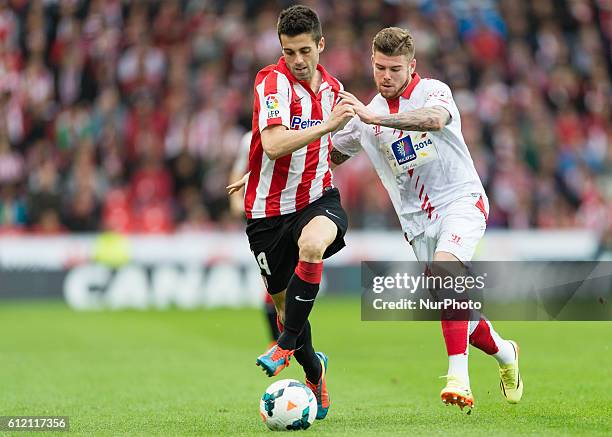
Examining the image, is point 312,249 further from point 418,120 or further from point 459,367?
point 459,367

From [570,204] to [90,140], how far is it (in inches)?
324

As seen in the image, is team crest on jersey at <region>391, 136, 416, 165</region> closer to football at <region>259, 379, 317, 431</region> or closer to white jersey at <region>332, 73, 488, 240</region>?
white jersey at <region>332, 73, 488, 240</region>

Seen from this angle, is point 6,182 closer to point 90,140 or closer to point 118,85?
point 90,140

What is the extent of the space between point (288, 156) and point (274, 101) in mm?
425

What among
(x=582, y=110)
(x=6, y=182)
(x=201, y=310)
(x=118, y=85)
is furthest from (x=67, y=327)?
(x=582, y=110)

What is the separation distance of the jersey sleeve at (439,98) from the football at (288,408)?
1.96 meters

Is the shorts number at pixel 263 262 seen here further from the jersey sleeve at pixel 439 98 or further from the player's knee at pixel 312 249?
the jersey sleeve at pixel 439 98

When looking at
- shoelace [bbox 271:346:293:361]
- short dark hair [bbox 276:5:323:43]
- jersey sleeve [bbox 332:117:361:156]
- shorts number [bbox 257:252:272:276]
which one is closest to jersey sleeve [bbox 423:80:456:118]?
jersey sleeve [bbox 332:117:361:156]

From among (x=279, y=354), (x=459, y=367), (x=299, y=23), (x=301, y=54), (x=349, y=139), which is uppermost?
(x=299, y=23)

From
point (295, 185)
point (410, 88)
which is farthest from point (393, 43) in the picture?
point (295, 185)

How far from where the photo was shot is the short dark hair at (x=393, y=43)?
7.07m

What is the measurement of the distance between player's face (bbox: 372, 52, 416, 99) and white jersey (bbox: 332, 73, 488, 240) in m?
0.10

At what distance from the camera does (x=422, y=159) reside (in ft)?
24.3

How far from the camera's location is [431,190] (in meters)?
7.48
